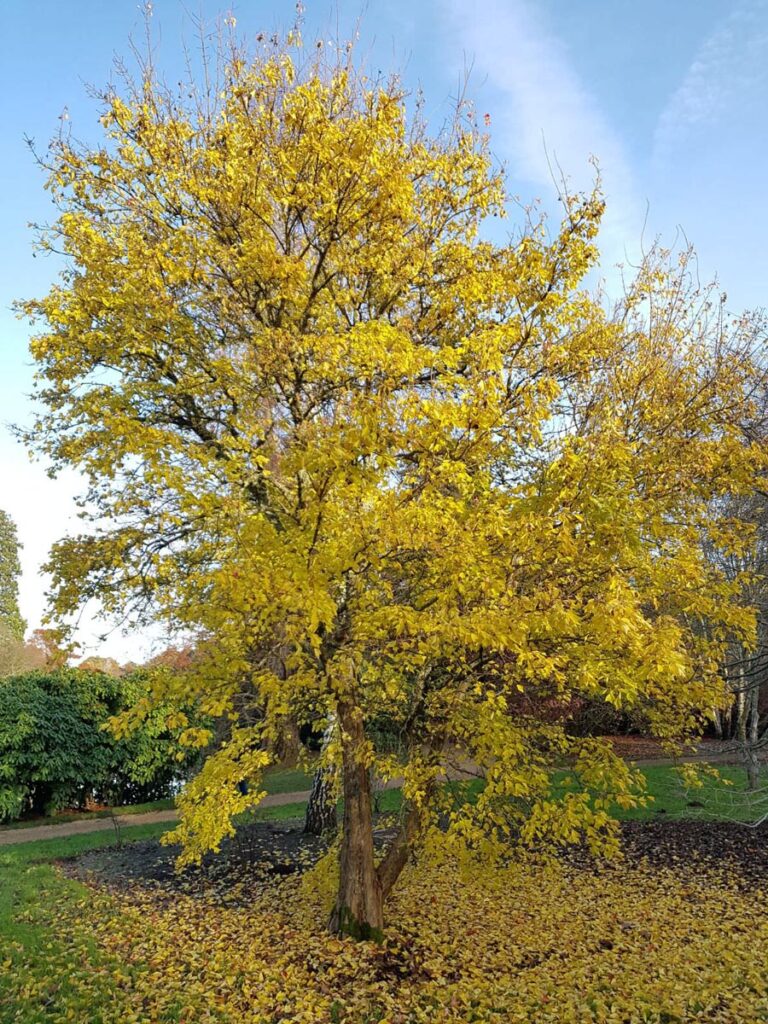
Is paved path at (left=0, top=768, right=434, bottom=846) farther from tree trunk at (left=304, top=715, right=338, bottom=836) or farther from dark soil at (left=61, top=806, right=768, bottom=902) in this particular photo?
dark soil at (left=61, top=806, right=768, bottom=902)

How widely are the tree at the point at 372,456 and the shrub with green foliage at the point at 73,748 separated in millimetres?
6829

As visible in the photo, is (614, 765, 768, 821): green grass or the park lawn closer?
the park lawn

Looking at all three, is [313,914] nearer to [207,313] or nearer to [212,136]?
[207,313]

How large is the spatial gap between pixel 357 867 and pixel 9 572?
3364 cm

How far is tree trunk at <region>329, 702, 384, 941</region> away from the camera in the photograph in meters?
5.75


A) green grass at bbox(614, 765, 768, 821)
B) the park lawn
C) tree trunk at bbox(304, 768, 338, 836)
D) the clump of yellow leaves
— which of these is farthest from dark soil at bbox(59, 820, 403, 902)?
green grass at bbox(614, 765, 768, 821)

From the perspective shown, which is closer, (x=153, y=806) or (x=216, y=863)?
(x=216, y=863)

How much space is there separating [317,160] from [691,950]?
7.51 metres

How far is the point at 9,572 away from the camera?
3366 centimetres

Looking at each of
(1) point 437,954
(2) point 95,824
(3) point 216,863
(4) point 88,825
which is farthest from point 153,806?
(1) point 437,954

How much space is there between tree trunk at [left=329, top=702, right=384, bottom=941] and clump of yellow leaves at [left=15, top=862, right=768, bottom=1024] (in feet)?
0.57

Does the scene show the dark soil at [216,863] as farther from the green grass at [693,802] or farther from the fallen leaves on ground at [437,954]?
the green grass at [693,802]

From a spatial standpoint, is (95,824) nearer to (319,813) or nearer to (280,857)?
(319,813)

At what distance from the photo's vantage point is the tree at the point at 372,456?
429 cm
